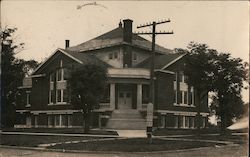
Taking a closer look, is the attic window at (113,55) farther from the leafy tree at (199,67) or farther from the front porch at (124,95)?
the leafy tree at (199,67)

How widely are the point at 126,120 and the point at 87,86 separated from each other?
3621mm

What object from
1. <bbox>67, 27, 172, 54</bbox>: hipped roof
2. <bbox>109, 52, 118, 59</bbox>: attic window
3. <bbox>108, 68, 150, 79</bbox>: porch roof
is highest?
<bbox>67, 27, 172, 54</bbox>: hipped roof

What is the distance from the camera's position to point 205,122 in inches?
1422

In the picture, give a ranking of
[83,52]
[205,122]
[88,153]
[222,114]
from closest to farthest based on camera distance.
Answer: [88,153] < [222,114] < [83,52] < [205,122]

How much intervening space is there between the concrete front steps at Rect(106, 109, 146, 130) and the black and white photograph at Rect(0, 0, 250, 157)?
0.07m

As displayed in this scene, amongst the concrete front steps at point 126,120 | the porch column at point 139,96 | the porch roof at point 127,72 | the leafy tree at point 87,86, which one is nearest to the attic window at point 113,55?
the porch roof at point 127,72

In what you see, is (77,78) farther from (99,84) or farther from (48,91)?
(48,91)

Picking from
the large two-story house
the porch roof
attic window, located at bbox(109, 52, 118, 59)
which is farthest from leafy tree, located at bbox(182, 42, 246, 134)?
attic window, located at bbox(109, 52, 118, 59)

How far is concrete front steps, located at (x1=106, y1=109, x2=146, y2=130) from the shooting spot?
1031 inches

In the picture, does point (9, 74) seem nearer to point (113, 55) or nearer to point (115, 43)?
point (115, 43)

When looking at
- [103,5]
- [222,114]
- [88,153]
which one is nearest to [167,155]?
[88,153]

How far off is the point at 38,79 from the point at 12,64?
1407 centimetres

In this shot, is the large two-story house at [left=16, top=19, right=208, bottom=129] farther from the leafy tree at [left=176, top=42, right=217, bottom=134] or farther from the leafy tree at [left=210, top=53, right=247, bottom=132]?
the leafy tree at [left=210, top=53, right=247, bottom=132]

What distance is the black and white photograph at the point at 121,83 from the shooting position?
13.6 metres
